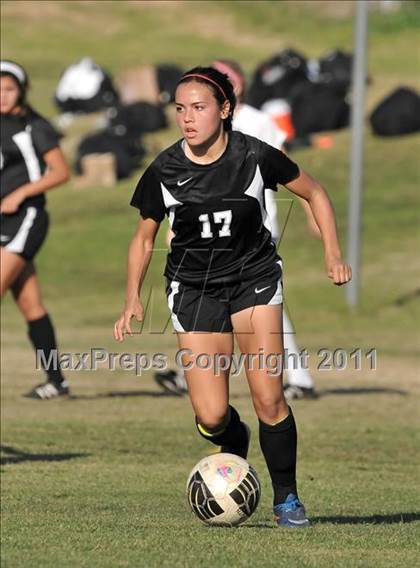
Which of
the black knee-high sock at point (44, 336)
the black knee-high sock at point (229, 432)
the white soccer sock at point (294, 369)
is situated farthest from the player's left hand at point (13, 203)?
the black knee-high sock at point (229, 432)

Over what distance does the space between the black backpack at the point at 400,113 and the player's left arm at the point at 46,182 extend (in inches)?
659

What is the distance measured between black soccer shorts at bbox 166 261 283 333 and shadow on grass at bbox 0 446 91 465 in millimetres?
2820

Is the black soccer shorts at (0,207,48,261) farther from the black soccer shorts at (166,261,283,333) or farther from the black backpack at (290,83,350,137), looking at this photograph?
the black backpack at (290,83,350,137)

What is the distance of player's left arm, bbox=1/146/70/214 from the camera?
1159cm

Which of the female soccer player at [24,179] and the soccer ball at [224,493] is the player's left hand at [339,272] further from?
the female soccer player at [24,179]

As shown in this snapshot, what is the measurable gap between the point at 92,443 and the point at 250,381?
3.71 metres

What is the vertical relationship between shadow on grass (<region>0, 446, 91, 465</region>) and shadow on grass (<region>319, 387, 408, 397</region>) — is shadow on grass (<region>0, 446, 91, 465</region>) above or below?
above

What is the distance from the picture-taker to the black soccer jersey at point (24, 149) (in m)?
11.7

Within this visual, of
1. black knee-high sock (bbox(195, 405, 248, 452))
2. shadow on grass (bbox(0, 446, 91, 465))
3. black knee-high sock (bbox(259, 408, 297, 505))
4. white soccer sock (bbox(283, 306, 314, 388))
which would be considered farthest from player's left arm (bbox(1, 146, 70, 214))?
black knee-high sock (bbox(259, 408, 297, 505))

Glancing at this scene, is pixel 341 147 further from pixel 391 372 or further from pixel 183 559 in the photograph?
pixel 183 559

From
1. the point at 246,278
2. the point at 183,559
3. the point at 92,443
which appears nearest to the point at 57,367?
the point at 92,443

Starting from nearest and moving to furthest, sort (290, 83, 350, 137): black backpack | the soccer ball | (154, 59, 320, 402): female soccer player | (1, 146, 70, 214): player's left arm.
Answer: the soccer ball < (154, 59, 320, 402): female soccer player < (1, 146, 70, 214): player's left arm < (290, 83, 350, 137): black backpack

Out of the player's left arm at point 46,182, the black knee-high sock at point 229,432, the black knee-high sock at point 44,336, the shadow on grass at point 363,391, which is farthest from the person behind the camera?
the shadow on grass at point 363,391

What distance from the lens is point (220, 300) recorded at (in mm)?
7320
